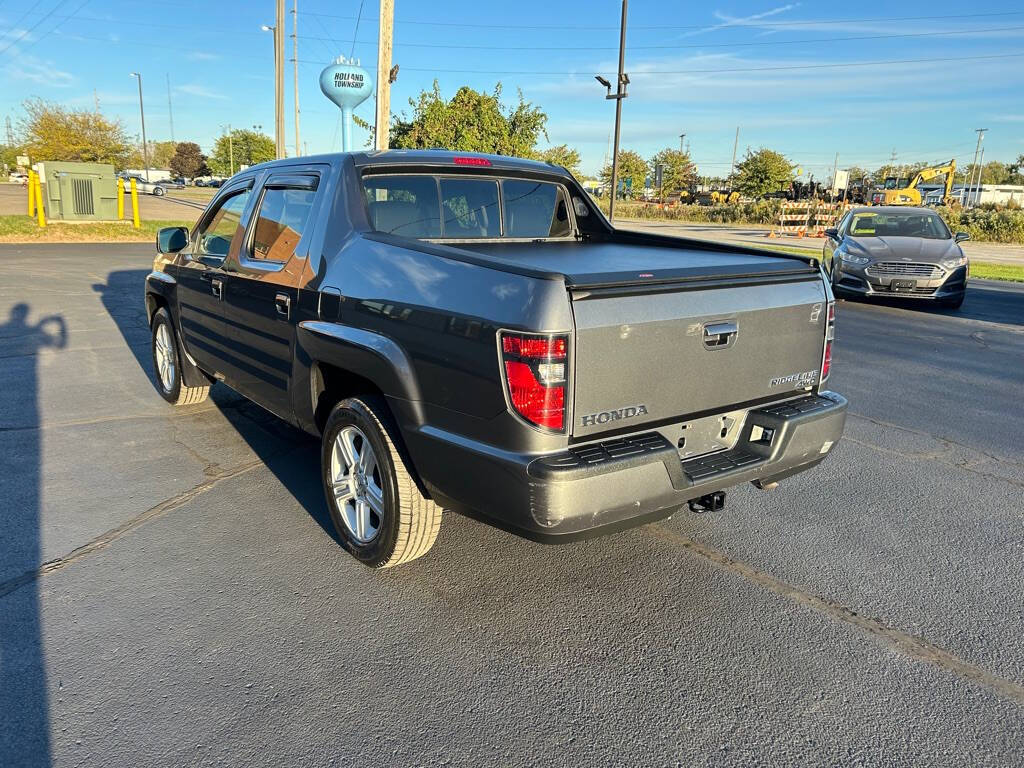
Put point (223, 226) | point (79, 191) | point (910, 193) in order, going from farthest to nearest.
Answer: point (910, 193), point (79, 191), point (223, 226)

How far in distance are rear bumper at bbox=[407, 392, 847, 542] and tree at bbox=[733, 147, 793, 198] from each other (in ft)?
182

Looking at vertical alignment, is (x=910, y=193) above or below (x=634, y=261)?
above

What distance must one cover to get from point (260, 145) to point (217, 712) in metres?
102

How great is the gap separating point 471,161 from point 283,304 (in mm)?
1365

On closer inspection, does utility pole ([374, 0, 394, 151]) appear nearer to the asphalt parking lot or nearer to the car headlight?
the car headlight

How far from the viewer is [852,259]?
39.9ft

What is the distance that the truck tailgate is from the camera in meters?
2.73

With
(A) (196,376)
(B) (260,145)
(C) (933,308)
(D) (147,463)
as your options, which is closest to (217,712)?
(D) (147,463)

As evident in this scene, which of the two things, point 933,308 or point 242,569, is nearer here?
point 242,569

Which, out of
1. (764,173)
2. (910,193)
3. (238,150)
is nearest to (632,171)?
(764,173)

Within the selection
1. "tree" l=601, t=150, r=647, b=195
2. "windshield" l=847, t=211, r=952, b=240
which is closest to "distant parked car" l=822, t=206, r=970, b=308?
"windshield" l=847, t=211, r=952, b=240

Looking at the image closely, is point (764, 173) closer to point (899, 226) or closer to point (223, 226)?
point (899, 226)

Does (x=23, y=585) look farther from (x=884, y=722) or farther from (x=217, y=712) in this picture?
(x=884, y=722)

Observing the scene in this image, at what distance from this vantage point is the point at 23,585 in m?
3.25
